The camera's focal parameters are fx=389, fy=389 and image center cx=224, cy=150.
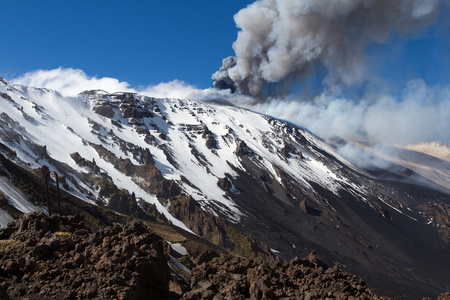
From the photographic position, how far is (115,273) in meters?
11.0

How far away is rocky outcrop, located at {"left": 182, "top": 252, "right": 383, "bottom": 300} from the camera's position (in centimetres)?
1120

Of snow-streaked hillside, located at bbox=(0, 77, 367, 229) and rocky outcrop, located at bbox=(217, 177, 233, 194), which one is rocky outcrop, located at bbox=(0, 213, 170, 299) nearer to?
snow-streaked hillside, located at bbox=(0, 77, 367, 229)

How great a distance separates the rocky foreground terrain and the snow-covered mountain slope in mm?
55494

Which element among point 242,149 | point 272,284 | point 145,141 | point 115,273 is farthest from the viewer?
point 242,149

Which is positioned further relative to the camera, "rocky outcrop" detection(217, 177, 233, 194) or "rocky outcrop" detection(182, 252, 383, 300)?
"rocky outcrop" detection(217, 177, 233, 194)

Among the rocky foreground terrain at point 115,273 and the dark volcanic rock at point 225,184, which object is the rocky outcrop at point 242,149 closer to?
the dark volcanic rock at point 225,184

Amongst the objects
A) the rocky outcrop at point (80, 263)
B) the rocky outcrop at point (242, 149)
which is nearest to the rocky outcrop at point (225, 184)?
→ the rocky outcrop at point (242, 149)

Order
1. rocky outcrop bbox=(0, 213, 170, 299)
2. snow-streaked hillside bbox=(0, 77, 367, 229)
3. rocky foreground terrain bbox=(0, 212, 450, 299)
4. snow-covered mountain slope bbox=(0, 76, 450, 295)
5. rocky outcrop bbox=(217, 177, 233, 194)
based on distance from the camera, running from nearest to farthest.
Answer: rocky outcrop bbox=(0, 213, 170, 299) < rocky foreground terrain bbox=(0, 212, 450, 299) < snow-covered mountain slope bbox=(0, 76, 450, 295) < snow-streaked hillside bbox=(0, 77, 367, 229) < rocky outcrop bbox=(217, 177, 233, 194)

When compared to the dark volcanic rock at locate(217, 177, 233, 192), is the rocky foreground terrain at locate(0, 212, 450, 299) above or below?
below

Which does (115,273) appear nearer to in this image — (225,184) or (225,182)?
(225,184)

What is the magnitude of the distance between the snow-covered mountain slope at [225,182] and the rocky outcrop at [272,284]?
57044 mm

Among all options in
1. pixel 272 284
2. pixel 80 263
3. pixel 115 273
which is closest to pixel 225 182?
pixel 272 284

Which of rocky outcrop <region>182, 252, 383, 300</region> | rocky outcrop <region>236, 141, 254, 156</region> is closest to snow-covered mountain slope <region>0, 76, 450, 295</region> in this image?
rocky outcrop <region>236, 141, 254, 156</region>

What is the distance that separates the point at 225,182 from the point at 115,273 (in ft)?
388
